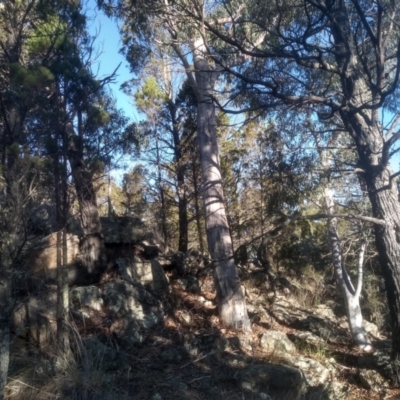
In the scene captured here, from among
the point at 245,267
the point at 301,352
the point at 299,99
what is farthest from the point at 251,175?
the point at 299,99

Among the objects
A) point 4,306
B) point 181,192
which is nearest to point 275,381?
point 4,306

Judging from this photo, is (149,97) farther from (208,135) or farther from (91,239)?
(91,239)

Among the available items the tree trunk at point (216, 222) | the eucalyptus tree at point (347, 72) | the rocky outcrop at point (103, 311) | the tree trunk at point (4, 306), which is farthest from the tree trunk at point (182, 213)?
the tree trunk at point (4, 306)

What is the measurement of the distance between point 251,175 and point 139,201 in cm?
481

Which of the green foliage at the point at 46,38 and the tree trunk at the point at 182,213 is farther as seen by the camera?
the tree trunk at the point at 182,213

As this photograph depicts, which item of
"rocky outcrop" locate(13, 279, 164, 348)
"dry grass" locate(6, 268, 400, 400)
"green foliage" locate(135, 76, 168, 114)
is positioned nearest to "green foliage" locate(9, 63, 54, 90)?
"rocky outcrop" locate(13, 279, 164, 348)

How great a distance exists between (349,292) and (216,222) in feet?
12.8

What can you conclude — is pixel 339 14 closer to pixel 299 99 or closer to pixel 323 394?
pixel 299 99

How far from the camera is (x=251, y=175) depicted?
17938mm

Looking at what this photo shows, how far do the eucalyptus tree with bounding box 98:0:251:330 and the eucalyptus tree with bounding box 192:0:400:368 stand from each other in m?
1.37

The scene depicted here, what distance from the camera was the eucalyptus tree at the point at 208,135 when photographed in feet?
40.8

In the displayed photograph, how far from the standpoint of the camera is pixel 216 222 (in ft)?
46.8

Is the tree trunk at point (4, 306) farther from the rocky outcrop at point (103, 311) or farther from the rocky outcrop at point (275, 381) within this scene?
the rocky outcrop at point (275, 381)

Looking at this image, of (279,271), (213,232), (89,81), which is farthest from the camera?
(279,271)
